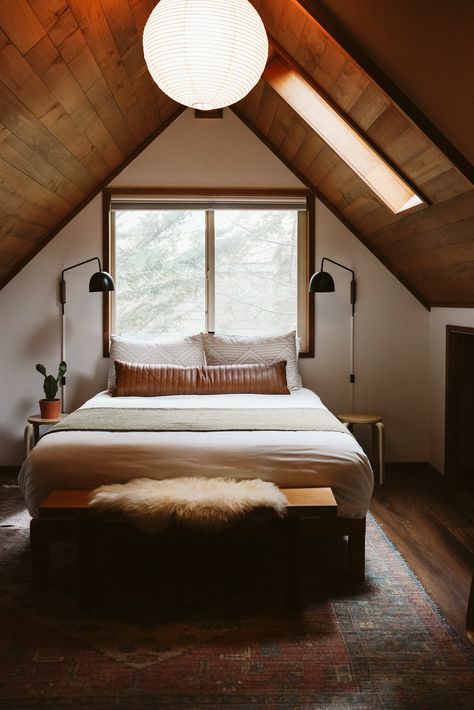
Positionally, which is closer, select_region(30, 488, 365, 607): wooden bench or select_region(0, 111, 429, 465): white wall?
select_region(30, 488, 365, 607): wooden bench

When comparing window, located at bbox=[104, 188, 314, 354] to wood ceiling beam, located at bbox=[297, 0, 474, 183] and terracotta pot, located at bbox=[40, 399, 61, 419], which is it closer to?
terracotta pot, located at bbox=[40, 399, 61, 419]

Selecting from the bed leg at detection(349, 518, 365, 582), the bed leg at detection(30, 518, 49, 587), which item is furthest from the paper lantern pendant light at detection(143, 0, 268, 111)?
the bed leg at detection(349, 518, 365, 582)

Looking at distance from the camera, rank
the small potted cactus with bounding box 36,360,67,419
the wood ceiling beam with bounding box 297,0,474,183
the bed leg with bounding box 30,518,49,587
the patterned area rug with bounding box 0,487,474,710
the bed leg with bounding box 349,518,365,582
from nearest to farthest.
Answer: the patterned area rug with bounding box 0,487,474,710, the wood ceiling beam with bounding box 297,0,474,183, the bed leg with bounding box 30,518,49,587, the bed leg with bounding box 349,518,365,582, the small potted cactus with bounding box 36,360,67,419

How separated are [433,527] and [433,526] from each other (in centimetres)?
2

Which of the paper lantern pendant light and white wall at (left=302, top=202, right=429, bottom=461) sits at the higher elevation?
the paper lantern pendant light

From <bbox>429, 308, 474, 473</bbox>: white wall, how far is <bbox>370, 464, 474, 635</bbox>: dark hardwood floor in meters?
0.17

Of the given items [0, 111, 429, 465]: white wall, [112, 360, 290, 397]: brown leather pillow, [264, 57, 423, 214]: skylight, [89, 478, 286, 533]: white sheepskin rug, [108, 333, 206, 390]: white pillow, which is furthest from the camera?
[0, 111, 429, 465]: white wall

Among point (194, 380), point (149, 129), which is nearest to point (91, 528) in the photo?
point (194, 380)

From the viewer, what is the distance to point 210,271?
4754 millimetres

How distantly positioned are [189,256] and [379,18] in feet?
8.58

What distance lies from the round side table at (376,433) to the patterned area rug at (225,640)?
1.43 metres

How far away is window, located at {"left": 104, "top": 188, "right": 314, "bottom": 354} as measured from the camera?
4738mm

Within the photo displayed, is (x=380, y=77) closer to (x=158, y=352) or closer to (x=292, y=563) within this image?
(x=292, y=563)

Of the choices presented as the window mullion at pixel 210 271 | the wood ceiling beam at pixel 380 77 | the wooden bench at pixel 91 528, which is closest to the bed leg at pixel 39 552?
the wooden bench at pixel 91 528
